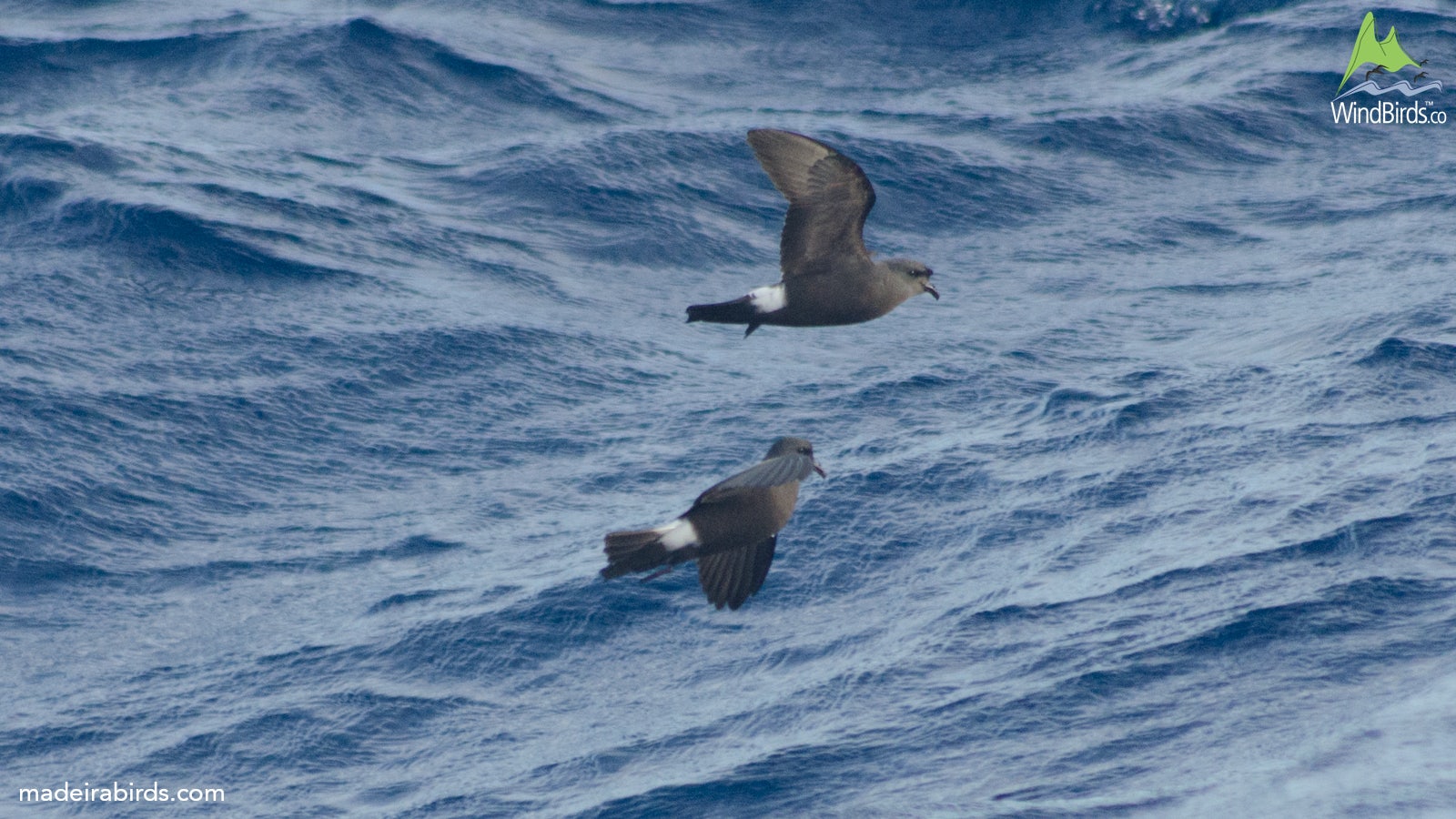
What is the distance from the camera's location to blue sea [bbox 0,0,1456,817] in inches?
536

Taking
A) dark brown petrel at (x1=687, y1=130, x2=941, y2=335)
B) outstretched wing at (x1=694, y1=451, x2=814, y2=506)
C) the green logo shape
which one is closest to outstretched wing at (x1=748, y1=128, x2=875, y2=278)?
dark brown petrel at (x1=687, y1=130, x2=941, y2=335)

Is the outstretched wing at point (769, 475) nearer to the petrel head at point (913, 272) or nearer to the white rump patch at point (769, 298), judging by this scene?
the white rump patch at point (769, 298)

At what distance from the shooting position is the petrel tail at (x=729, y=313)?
9.44m

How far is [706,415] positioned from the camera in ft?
59.4

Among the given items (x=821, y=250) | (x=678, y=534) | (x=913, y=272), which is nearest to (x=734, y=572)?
(x=678, y=534)

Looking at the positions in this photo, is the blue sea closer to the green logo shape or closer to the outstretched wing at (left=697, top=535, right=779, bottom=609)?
the green logo shape

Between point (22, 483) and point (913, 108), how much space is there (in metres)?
11.3

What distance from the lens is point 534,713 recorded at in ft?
48.2

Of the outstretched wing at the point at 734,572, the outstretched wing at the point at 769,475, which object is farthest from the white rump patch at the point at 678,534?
the outstretched wing at the point at 734,572

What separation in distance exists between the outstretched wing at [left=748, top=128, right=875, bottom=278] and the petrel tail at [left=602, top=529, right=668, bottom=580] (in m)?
1.81

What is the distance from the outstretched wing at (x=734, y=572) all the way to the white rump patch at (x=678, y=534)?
0.38 meters

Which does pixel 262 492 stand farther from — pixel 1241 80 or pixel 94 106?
pixel 1241 80

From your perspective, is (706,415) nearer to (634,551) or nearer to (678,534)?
(678,534)

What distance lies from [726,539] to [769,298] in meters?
1.27
